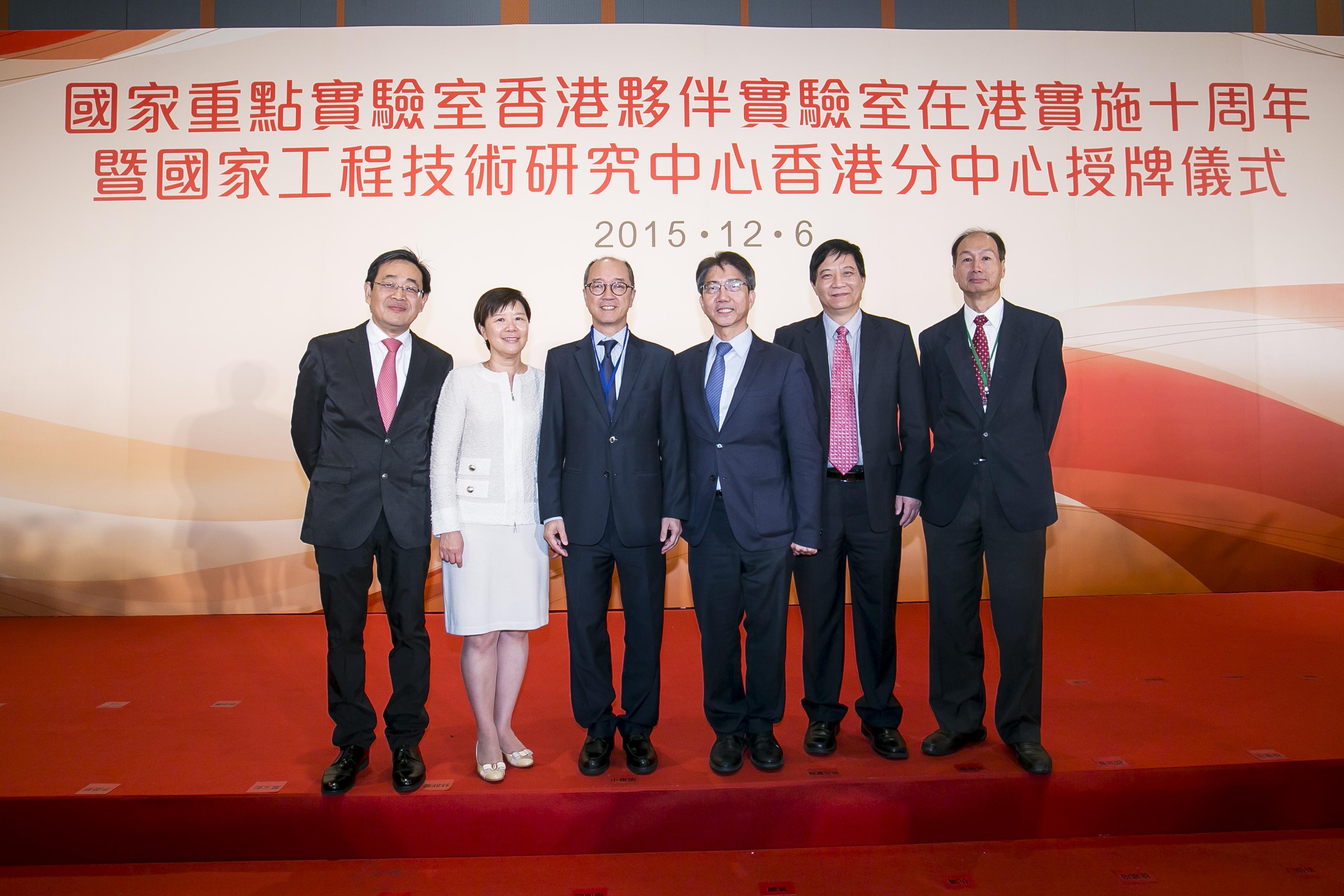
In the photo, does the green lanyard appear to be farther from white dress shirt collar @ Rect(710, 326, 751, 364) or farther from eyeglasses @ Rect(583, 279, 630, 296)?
eyeglasses @ Rect(583, 279, 630, 296)

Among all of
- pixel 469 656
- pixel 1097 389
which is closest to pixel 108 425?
pixel 469 656

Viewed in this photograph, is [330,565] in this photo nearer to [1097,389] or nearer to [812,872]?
[812,872]

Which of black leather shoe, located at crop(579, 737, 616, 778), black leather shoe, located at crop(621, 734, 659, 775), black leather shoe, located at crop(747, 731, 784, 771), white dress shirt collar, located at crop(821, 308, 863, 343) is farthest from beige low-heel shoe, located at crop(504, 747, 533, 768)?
white dress shirt collar, located at crop(821, 308, 863, 343)

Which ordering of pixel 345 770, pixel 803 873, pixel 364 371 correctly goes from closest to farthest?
pixel 803 873 → pixel 345 770 → pixel 364 371

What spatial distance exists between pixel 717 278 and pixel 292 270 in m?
3.35

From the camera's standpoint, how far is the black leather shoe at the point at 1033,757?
6.68 ft

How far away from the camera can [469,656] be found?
2135 millimetres

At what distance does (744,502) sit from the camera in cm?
210

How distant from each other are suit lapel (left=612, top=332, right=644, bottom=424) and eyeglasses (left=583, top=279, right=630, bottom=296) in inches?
4.8

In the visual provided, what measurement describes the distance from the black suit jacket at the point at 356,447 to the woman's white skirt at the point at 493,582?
0.16 meters

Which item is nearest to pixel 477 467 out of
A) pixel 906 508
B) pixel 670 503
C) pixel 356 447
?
pixel 356 447

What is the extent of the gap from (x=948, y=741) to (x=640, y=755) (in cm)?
91

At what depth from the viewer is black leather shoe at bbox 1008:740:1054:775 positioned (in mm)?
2037

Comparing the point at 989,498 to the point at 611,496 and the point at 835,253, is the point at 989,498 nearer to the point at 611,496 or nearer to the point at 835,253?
the point at 835,253
